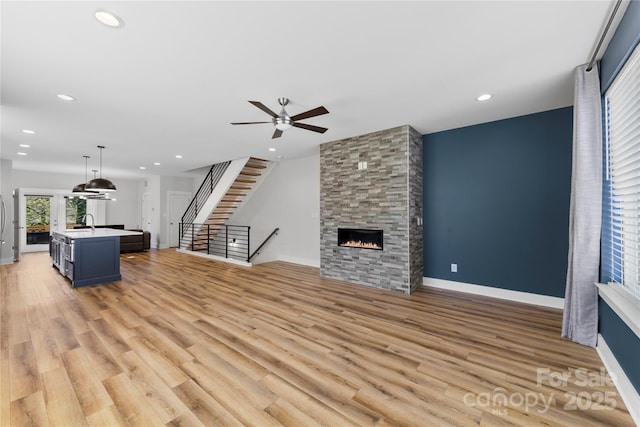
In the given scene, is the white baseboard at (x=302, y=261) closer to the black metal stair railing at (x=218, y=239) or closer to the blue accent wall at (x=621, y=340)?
the black metal stair railing at (x=218, y=239)

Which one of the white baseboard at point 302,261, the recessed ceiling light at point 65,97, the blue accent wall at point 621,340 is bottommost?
the white baseboard at point 302,261

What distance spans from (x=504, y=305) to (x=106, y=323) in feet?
17.5

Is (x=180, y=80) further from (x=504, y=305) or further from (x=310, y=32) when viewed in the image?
(x=504, y=305)

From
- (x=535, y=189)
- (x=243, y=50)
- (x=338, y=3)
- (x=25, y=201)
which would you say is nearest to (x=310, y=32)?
(x=338, y=3)

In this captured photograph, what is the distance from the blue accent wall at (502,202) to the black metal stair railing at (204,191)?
5857 mm

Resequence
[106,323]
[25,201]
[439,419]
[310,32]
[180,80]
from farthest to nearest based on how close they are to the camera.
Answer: [25,201] < [106,323] < [180,80] < [310,32] < [439,419]

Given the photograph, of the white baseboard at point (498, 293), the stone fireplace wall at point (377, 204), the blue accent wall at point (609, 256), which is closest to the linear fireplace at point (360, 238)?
the stone fireplace wall at point (377, 204)

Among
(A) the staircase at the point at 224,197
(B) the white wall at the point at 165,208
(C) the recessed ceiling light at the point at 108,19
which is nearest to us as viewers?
(C) the recessed ceiling light at the point at 108,19

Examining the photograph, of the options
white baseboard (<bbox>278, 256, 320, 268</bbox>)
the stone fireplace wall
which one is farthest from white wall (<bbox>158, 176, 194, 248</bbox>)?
the stone fireplace wall

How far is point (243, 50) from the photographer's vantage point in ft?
7.64

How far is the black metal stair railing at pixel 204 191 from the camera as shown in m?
8.26

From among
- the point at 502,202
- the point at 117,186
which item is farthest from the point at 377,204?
the point at 117,186

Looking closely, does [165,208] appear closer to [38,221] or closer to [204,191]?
[204,191]

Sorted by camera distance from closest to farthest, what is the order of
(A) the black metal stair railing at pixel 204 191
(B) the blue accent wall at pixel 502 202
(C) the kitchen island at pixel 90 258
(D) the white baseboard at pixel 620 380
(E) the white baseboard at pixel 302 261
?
(D) the white baseboard at pixel 620 380 → (B) the blue accent wall at pixel 502 202 → (C) the kitchen island at pixel 90 258 → (E) the white baseboard at pixel 302 261 → (A) the black metal stair railing at pixel 204 191
